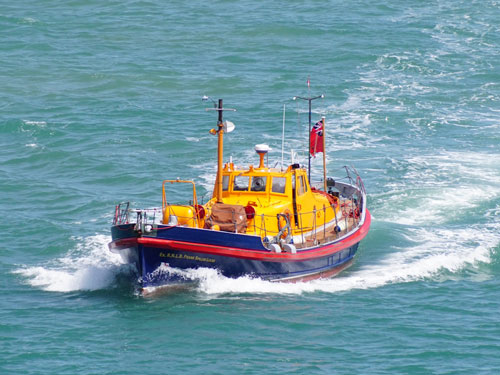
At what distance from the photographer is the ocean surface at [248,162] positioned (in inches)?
969

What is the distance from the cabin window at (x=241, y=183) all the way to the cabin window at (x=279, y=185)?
34.5 inches

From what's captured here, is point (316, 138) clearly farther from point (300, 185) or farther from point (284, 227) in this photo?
point (284, 227)

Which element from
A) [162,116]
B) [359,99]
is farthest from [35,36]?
[359,99]

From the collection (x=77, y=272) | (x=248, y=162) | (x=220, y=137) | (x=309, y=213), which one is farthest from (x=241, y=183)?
(x=248, y=162)

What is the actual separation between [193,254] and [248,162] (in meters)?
15.1

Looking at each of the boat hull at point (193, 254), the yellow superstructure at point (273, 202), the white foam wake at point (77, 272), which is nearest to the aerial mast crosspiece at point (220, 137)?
the yellow superstructure at point (273, 202)

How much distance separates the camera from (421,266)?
3134 centimetres

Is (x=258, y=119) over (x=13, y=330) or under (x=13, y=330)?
over

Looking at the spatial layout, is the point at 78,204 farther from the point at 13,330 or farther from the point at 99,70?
the point at 99,70

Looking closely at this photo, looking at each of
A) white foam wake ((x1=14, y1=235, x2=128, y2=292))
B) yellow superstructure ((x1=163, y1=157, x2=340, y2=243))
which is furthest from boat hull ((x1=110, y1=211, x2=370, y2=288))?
white foam wake ((x1=14, y1=235, x2=128, y2=292))

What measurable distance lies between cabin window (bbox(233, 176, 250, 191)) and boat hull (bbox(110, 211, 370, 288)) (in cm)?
310

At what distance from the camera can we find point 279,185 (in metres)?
30.2

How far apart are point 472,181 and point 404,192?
3.43 meters

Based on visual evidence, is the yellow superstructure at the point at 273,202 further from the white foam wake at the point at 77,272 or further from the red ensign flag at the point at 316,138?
the white foam wake at the point at 77,272
